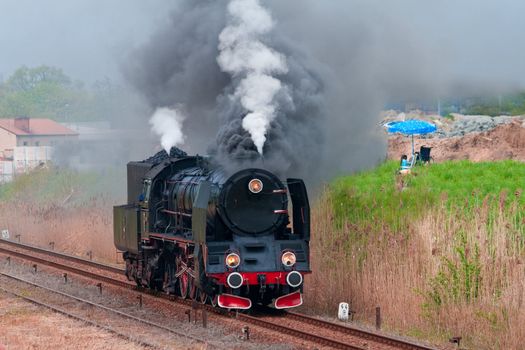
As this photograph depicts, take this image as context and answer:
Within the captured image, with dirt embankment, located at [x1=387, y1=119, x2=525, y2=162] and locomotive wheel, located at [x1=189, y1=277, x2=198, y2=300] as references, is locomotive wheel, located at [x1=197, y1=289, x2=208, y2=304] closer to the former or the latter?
locomotive wheel, located at [x1=189, y1=277, x2=198, y2=300]

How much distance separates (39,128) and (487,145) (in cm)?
5348

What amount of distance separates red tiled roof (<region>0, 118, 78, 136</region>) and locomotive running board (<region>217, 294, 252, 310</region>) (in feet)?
187

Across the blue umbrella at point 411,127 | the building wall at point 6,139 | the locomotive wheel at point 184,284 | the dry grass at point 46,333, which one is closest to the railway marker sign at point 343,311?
the locomotive wheel at point 184,284

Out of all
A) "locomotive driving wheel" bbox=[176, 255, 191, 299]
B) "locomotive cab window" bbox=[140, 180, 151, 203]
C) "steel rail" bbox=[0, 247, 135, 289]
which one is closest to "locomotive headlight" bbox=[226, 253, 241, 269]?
"locomotive driving wheel" bbox=[176, 255, 191, 299]

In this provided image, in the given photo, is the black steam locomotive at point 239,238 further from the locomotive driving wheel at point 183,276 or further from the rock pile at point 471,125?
the rock pile at point 471,125

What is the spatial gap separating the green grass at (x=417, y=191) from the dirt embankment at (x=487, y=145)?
4.13m

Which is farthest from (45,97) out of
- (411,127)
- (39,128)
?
(411,127)

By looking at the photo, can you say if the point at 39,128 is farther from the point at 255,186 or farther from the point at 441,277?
the point at 441,277

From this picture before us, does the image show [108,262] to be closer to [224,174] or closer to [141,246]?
[141,246]

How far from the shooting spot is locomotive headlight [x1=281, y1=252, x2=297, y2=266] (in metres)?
15.6

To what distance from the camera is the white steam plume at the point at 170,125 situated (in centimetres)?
2180

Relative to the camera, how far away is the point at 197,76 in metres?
20.2

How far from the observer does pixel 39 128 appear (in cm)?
7756

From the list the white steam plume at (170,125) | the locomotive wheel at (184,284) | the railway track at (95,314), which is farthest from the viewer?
the white steam plume at (170,125)
